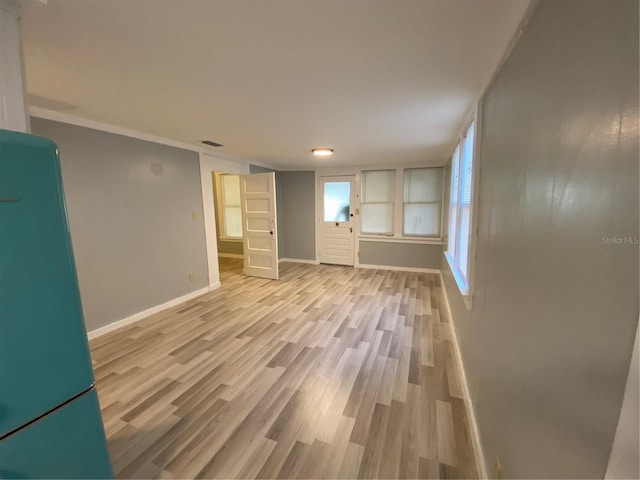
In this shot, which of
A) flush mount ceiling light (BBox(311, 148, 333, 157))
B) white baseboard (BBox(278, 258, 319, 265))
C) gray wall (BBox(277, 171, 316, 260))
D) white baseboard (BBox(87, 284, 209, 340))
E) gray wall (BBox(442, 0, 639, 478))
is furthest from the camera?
white baseboard (BBox(278, 258, 319, 265))

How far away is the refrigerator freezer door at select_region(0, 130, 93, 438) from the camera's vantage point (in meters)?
0.86

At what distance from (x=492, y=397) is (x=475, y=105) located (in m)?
2.05

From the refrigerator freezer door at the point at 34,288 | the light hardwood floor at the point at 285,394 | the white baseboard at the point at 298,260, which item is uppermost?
the refrigerator freezer door at the point at 34,288

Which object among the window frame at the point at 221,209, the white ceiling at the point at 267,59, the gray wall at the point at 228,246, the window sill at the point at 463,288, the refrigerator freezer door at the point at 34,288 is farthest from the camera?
the gray wall at the point at 228,246

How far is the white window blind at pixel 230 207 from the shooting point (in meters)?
6.52

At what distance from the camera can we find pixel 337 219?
5.95 metres

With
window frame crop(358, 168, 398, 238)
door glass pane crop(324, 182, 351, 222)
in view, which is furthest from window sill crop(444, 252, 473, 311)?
door glass pane crop(324, 182, 351, 222)

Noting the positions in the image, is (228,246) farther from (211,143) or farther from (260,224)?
(211,143)

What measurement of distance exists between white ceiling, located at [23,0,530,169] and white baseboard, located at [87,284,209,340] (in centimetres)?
222

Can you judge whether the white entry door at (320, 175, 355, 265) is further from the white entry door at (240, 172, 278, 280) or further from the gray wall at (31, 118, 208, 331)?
the gray wall at (31, 118, 208, 331)

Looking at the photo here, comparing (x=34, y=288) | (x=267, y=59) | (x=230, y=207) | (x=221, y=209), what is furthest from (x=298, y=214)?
(x=34, y=288)

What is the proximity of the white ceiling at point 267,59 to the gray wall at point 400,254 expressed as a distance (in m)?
3.04

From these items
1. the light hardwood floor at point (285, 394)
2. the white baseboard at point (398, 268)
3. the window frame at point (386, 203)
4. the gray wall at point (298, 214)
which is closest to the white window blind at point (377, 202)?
the window frame at point (386, 203)

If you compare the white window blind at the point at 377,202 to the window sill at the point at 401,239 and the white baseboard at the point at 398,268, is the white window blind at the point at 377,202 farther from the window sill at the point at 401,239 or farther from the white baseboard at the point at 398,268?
the white baseboard at the point at 398,268
